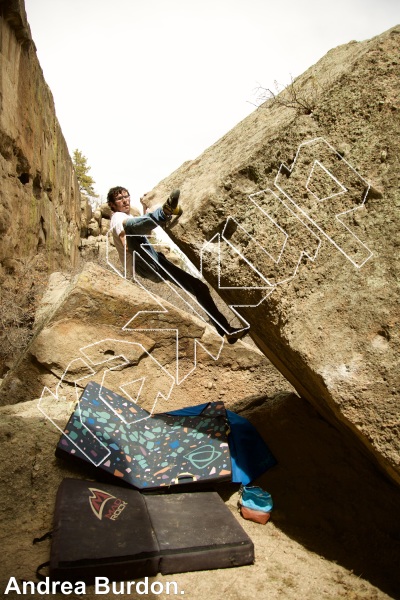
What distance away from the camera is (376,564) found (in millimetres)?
2152

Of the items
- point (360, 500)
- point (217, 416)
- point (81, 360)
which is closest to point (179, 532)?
point (217, 416)

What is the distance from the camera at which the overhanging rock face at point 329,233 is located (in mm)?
1688

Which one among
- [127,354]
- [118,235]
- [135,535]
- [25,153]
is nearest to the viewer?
[135,535]

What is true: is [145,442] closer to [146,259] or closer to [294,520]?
[294,520]

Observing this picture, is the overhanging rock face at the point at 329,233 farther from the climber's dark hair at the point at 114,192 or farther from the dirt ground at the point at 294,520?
the climber's dark hair at the point at 114,192

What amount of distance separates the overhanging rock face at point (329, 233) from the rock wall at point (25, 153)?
3.04 metres

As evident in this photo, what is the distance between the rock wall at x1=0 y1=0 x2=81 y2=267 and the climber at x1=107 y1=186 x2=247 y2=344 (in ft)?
5.73

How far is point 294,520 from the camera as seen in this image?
240 centimetres

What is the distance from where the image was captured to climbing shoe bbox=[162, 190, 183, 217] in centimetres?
205

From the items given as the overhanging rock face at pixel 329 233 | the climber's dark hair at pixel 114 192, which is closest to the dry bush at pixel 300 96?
the overhanging rock face at pixel 329 233

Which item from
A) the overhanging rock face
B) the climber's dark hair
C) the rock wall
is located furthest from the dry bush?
the rock wall

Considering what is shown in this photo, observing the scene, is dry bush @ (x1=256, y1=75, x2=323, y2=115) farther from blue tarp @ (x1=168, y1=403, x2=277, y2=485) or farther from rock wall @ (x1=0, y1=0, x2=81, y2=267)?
rock wall @ (x1=0, y1=0, x2=81, y2=267)

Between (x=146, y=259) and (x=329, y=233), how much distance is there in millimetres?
1335

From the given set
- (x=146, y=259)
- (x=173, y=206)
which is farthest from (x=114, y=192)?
(x=173, y=206)
